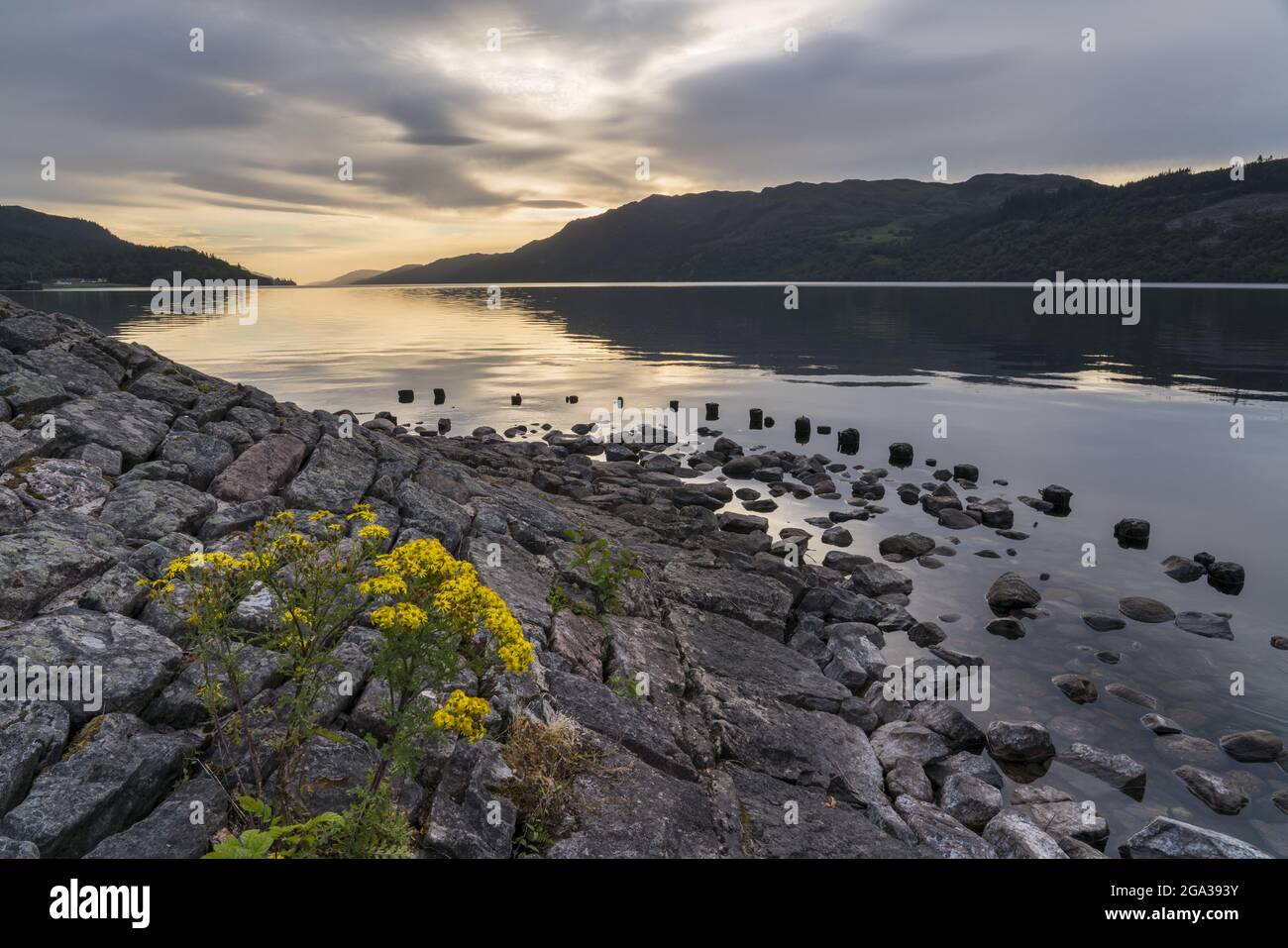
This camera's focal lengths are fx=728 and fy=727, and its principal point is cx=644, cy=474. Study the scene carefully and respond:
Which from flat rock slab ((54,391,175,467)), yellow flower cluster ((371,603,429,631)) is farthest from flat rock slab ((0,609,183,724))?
flat rock slab ((54,391,175,467))

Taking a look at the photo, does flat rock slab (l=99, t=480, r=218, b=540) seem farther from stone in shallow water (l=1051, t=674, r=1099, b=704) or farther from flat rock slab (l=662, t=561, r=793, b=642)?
stone in shallow water (l=1051, t=674, r=1099, b=704)

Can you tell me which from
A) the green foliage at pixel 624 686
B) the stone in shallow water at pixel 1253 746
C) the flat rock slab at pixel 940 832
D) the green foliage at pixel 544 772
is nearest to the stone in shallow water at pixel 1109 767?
the stone in shallow water at pixel 1253 746

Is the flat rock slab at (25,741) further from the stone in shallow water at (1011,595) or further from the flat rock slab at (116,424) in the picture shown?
the stone in shallow water at (1011,595)

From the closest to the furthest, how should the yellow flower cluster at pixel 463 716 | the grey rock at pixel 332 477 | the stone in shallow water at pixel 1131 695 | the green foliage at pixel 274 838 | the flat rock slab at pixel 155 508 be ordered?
1. the green foliage at pixel 274 838
2. the yellow flower cluster at pixel 463 716
3. the flat rock slab at pixel 155 508
4. the grey rock at pixel 332 477
5. the stone in shallow water at pixel 1131 695

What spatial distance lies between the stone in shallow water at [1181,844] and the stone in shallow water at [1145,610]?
895 centimetres

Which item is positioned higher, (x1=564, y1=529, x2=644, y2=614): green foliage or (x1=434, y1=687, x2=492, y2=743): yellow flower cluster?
(x1=434, y1=687, x2=492, y2=743): yellow flower cluster

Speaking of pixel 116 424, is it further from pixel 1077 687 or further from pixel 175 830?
pixel 1077 687

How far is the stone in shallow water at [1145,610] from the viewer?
1838cm

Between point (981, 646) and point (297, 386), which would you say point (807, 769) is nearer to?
point (981, 646)

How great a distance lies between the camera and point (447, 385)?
58.8 m

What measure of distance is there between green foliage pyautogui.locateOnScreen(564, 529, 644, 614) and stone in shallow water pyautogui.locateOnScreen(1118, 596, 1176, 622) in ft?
42.5

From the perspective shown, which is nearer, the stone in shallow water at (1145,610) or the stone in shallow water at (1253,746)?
the stone in shallow water at (1253,746)

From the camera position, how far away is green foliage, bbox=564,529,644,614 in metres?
14.0
